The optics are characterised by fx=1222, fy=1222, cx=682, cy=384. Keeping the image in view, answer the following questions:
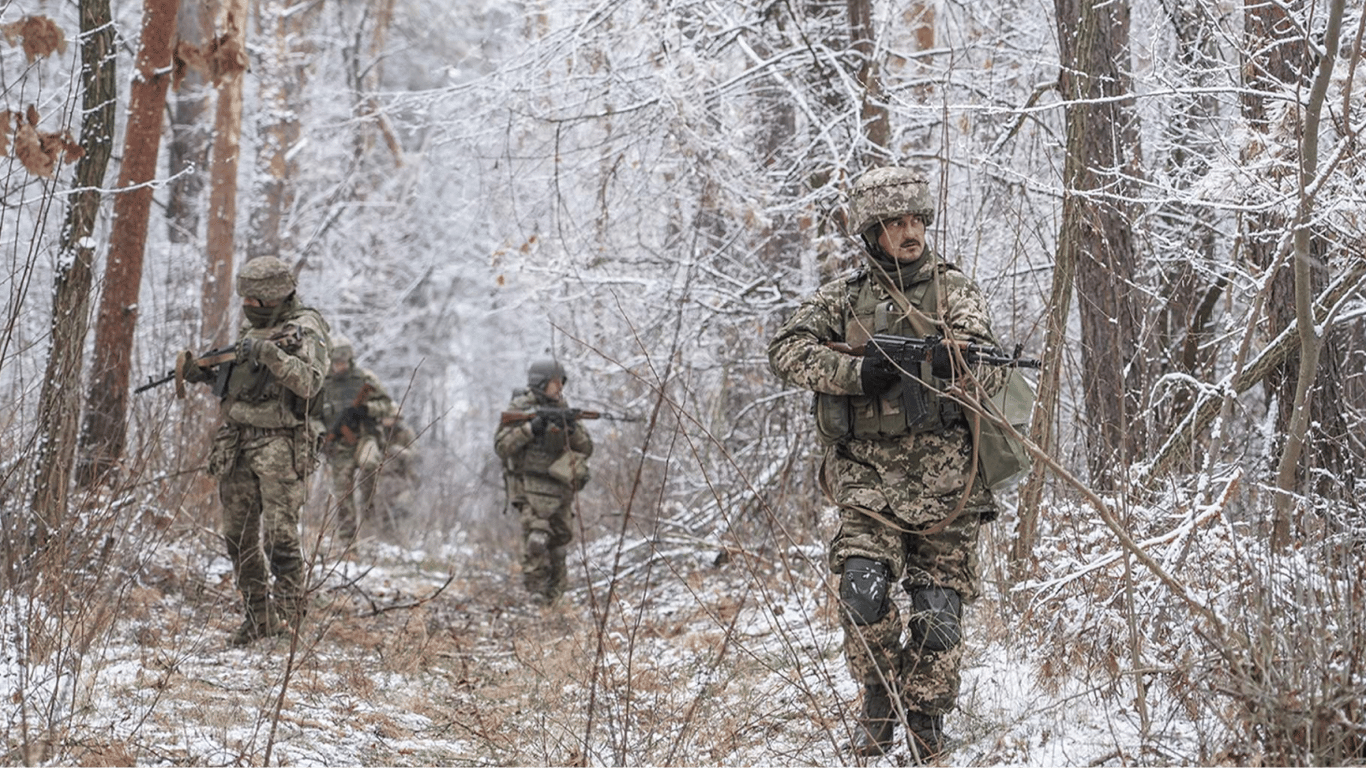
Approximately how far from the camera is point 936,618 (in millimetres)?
3459

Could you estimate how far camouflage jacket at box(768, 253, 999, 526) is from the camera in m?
3.53

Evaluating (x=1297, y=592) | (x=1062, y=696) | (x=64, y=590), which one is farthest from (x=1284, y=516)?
(x=64, y=590)

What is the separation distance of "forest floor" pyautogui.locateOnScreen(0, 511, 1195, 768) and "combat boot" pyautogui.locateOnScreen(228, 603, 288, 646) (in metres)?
0.14

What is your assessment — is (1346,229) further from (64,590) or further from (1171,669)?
(64,590)

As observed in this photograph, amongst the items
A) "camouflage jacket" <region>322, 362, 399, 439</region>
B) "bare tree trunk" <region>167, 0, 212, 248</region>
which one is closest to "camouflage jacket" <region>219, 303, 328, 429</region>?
"camouflage jacket" <region>322, 362, 399, 439</region>

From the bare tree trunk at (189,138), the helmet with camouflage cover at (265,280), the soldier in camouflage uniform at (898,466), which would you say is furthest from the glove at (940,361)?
the bare tree trunk at (189,138)

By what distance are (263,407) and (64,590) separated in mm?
1882

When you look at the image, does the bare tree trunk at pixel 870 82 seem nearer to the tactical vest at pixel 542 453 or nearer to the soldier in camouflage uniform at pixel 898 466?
the soldier in camouflage uniform at pixel 898 466

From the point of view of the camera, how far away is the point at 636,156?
7824 mm

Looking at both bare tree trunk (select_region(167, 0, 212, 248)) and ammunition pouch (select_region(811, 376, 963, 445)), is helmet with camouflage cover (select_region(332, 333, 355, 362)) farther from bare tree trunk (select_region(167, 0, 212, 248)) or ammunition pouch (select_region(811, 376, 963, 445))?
ammunition pouch (select_region(811, 376, 963, 445))

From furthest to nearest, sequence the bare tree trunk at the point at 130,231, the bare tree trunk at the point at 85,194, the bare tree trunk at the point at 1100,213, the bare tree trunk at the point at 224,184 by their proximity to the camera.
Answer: the bare tree trunk at the point at 224,184, the bare tree trunk at the point at 130,231, the bare tree trunk at the point at 85,194, the bare tree trunk at the point at 1100,213

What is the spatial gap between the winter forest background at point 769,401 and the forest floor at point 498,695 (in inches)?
1.2

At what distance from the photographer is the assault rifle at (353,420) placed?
32.6 feet

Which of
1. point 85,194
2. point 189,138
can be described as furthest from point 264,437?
point 189,138
